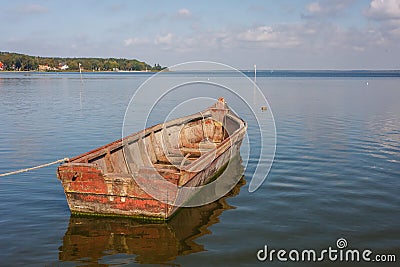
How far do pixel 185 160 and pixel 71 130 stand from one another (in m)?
10.9

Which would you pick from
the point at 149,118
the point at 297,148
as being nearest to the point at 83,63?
the point at 149,118

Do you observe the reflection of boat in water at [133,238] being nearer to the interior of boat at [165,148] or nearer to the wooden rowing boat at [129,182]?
the wooden rowing boat at [129,182]

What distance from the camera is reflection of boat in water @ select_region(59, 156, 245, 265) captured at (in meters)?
7.16

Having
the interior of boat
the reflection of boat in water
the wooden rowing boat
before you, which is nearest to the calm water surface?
the reflection of boat in water

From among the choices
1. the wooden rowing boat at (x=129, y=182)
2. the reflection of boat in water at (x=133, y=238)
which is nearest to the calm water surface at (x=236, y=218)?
the reflection of boat in water at (x=133, y=238)

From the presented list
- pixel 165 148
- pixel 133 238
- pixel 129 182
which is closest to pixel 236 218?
pixel 133 238

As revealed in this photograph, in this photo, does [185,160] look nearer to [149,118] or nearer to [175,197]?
[175,197]

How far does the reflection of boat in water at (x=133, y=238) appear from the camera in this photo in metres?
7.16

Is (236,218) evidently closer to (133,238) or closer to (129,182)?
(133,238)

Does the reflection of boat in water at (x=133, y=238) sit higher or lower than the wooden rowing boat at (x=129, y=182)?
lower

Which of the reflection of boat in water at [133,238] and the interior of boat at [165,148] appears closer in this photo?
the reflection of boat in water at [133,238]

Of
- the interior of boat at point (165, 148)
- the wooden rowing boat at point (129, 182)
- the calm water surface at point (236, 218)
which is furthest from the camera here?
the interior of boat at point (165, 148)

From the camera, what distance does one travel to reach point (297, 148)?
16266 millimetres

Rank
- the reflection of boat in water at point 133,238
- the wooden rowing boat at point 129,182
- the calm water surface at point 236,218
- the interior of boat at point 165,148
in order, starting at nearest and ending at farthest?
1. the reflection of boat in water at point 133,238
2. the calm water surface at point 236,218
3. the wooden rowing boat at point 129,182
4. the interior of boat at point 165,148
